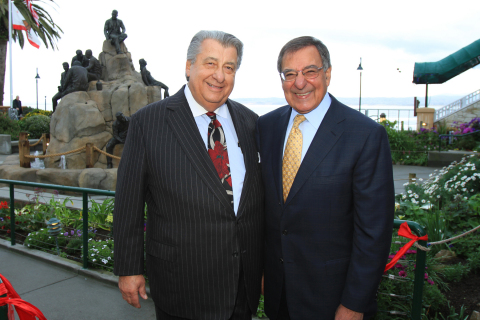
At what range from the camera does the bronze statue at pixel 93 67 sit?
1405 centimetres

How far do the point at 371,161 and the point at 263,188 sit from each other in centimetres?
65

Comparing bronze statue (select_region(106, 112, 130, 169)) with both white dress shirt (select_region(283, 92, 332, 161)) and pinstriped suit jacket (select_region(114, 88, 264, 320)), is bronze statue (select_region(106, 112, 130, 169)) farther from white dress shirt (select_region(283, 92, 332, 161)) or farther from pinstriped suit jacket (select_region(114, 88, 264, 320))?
white dress shirt (select_region(283, 92, 332, 161))

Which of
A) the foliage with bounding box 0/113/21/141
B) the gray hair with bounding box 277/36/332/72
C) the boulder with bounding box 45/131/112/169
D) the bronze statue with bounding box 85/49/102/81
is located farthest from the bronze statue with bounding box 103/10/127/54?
the gray hair with bounding box 277/36/332/72

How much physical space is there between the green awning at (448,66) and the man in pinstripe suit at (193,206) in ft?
89.5

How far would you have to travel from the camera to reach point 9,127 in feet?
62.3

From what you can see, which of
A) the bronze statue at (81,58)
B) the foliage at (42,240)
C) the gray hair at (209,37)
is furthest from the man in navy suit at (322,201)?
the bronze statue at (81,58)

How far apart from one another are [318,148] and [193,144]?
0.66m

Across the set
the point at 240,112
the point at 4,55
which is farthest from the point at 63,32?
the point at 240,112

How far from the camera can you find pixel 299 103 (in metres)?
1.98

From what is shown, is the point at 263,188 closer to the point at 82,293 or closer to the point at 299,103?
the point at 299,103

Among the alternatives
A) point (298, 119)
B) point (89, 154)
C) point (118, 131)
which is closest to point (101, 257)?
point (298, 119)

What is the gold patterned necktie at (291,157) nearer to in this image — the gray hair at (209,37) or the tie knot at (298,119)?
the tie knot at (298,119)

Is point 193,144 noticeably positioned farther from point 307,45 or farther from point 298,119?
point 307,45

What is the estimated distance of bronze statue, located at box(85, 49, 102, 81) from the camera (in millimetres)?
14047
